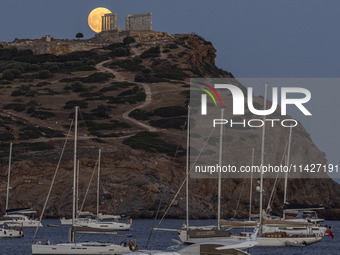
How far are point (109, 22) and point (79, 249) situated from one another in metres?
126

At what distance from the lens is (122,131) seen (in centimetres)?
10300

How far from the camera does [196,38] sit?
157 metres

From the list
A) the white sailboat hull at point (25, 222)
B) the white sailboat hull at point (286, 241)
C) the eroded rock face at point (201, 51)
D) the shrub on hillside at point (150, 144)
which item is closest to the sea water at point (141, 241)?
the white sailboat hull at point (286, 241)

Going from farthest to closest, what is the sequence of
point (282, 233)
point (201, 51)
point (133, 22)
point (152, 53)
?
point (133, 22) < point (201, 51) < point (152, 53) < point (282, 233)

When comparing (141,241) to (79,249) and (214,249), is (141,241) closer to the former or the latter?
(79,249)

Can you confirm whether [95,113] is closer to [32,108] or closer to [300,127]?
[32,108]

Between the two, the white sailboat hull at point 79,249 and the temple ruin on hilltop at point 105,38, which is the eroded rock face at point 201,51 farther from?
the white sailboat hull at point 79,249

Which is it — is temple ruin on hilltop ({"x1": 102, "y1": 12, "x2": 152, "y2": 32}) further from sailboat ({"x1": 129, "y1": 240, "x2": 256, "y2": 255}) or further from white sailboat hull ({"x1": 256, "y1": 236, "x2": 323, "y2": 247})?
sailboat ({"x1": 129, "y1": 240, "x2": 256, "y2": 255})

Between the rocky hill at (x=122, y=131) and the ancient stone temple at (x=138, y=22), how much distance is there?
491cm

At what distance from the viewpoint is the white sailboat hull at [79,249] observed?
1596 inches

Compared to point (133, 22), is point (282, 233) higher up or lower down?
lower down

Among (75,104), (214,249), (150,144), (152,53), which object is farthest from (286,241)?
(152,53)

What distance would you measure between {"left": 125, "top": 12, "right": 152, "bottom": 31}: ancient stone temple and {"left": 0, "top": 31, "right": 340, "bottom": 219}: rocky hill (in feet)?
16.1

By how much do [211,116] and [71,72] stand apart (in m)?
41.5
